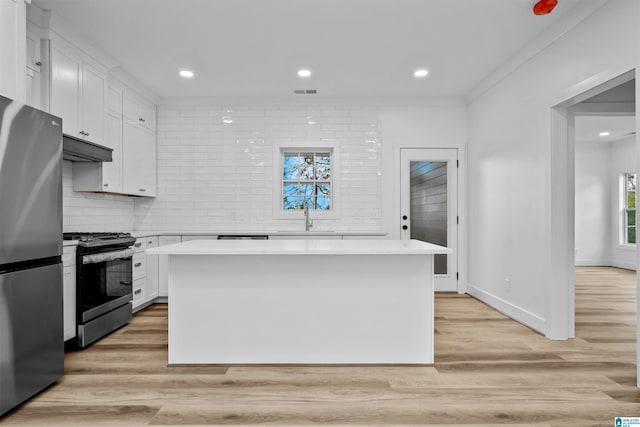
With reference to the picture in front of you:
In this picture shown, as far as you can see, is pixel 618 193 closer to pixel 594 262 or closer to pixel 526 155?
pixel 594 262

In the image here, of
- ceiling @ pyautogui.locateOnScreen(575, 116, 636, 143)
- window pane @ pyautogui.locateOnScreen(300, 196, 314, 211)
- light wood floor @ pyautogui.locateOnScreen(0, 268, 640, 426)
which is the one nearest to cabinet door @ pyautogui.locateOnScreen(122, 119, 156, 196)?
light wood floor @ pyautogui.locateOnScreen(0, 268, 640, 426)

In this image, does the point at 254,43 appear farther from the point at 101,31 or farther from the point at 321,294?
the point at 321,294

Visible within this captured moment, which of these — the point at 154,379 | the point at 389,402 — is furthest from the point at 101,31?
the point at 389,402

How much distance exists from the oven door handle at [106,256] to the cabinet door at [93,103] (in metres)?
1.10

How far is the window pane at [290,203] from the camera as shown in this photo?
16.9 ft

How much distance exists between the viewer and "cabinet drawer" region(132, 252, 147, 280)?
399cm

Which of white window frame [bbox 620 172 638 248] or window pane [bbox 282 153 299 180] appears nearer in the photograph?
window pane [bbox 282 153 299 180]

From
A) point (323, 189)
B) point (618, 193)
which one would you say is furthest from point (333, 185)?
point (618, 193)

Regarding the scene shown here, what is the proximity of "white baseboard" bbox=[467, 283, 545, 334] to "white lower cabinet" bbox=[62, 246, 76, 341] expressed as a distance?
404cm

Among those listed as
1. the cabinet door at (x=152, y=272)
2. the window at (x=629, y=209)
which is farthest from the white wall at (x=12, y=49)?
the window at (x=629, y=209)

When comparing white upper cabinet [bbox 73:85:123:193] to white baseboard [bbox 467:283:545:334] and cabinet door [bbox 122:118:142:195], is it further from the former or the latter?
white baseboard [bbox 467:283:545:334]

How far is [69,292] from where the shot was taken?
2932mm

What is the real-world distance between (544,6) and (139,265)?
4443mm

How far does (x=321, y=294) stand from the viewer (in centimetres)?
261
